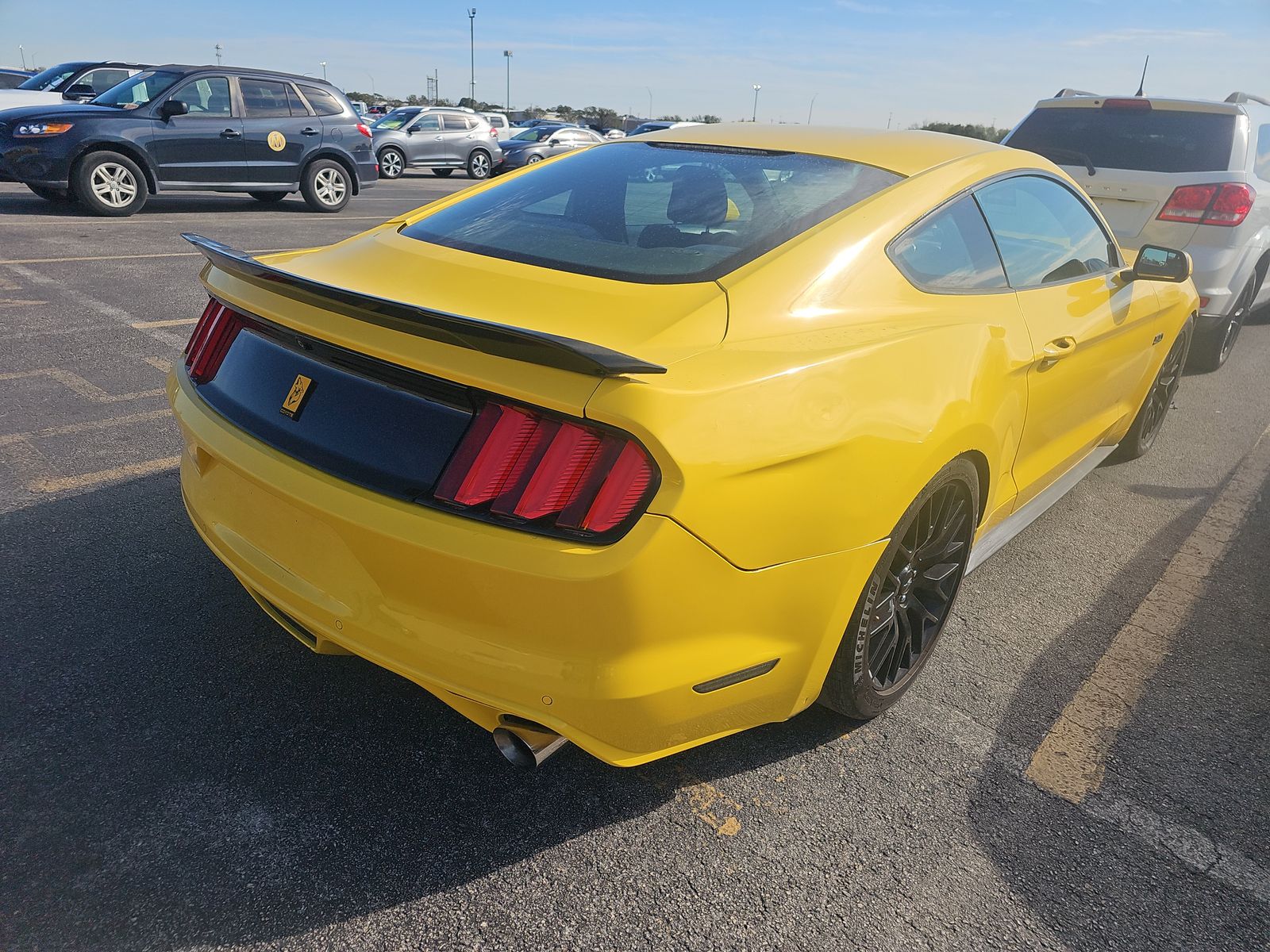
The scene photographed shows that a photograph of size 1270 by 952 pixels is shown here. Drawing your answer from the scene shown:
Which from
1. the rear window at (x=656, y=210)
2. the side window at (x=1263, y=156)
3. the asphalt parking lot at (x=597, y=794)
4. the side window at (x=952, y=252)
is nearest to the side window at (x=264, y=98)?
the asphalt parking lot at (x=597, y=794)

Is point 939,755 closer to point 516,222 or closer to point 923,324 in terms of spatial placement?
point 923,324

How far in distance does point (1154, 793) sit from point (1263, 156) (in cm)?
578

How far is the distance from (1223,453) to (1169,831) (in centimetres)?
347

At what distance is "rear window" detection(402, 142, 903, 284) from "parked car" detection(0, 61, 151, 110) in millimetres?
14613

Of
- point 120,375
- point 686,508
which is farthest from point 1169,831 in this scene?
point 120,375

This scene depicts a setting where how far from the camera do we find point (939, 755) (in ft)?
7.80

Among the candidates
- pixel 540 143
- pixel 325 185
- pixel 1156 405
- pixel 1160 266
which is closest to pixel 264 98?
pixel 325 185

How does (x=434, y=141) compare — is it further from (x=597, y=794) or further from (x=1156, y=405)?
(x=597, y=794)

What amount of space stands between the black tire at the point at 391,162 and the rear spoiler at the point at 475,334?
19048 mm

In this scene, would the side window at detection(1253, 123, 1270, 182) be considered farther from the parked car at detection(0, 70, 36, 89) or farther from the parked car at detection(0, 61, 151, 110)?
the parked car at detection(0, 70, 36, 89)

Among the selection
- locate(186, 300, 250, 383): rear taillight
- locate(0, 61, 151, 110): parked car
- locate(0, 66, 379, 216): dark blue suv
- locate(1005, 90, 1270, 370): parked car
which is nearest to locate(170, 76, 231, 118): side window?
locate(0, 66, 379, 216): dark blue suv

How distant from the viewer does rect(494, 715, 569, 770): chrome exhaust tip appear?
1852mm

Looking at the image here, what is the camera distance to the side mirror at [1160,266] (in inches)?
136

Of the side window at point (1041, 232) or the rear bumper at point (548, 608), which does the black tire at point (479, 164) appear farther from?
the rear bumper at point (548, 608)
